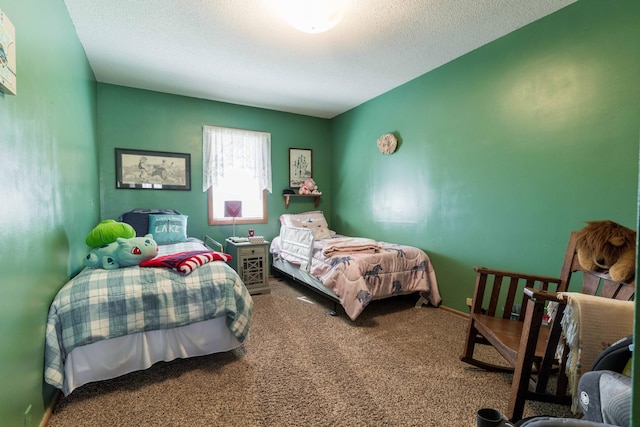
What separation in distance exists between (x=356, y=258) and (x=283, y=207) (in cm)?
194

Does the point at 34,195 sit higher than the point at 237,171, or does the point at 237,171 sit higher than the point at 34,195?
the point at 237,171

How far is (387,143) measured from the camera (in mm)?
3445

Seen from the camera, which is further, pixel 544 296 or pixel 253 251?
pixel 253 251

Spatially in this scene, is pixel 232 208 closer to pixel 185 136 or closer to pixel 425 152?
pixel 185 136

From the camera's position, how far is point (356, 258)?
103 inches

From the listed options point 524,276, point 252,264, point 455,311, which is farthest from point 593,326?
point 252,264

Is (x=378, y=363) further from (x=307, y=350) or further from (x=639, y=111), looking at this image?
(x=639, y=111)

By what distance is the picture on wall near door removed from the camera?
950 millimetres

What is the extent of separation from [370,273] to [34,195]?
90.2 inches

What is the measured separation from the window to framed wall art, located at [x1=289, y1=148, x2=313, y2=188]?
37cm

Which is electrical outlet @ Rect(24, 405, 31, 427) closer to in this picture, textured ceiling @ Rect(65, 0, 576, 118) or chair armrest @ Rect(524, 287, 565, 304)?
chair armrest @ Rect(524, 287, 565, 304)

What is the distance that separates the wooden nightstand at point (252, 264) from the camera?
3355 millimetres

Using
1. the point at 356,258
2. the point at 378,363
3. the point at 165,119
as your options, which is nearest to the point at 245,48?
the point at 165,119

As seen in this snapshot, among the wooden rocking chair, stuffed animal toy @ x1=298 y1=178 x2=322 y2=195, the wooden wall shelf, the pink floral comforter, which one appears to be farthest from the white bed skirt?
stuffed animal toy @ x1=298 y1=178 x2=322 y2=195
